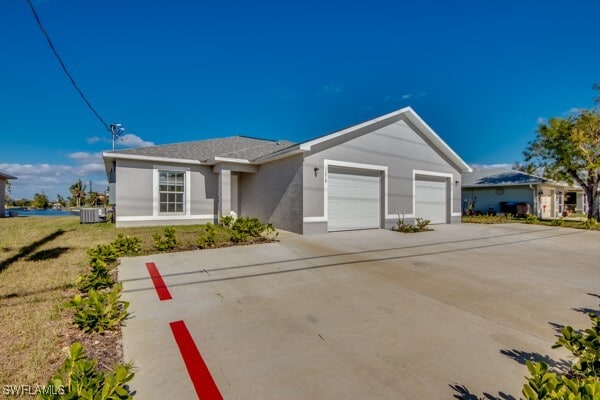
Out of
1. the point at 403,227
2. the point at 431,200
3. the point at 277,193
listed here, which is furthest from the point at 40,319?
the point at 431,200

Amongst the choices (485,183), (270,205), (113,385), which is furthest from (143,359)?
(485,183)

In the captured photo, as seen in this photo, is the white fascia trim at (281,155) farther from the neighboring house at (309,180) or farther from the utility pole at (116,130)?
the utility pole at (116,130)

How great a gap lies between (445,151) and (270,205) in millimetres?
9642

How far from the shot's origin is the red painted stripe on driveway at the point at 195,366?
2049 millimetres

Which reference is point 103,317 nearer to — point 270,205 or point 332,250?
point 332,250

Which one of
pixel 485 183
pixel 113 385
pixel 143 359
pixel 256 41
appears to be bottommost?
pixel 143 359

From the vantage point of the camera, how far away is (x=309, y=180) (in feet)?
32.9

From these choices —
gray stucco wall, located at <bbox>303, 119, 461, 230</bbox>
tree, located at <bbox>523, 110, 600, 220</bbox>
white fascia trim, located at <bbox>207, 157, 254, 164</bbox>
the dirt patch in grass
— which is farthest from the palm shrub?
tree, located at <bbox>523, 110, 600, 220</bbox>

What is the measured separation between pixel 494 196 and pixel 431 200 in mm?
11971

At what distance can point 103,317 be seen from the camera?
301cm

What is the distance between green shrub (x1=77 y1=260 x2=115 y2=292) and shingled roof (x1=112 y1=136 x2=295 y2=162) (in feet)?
28.0

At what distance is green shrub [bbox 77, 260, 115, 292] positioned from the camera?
407cm

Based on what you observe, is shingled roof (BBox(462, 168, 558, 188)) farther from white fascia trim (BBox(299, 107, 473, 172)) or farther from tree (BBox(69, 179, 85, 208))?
tree (BBox(69, 179, 85, 208))

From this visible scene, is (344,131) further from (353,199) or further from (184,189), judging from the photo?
(184,189)
